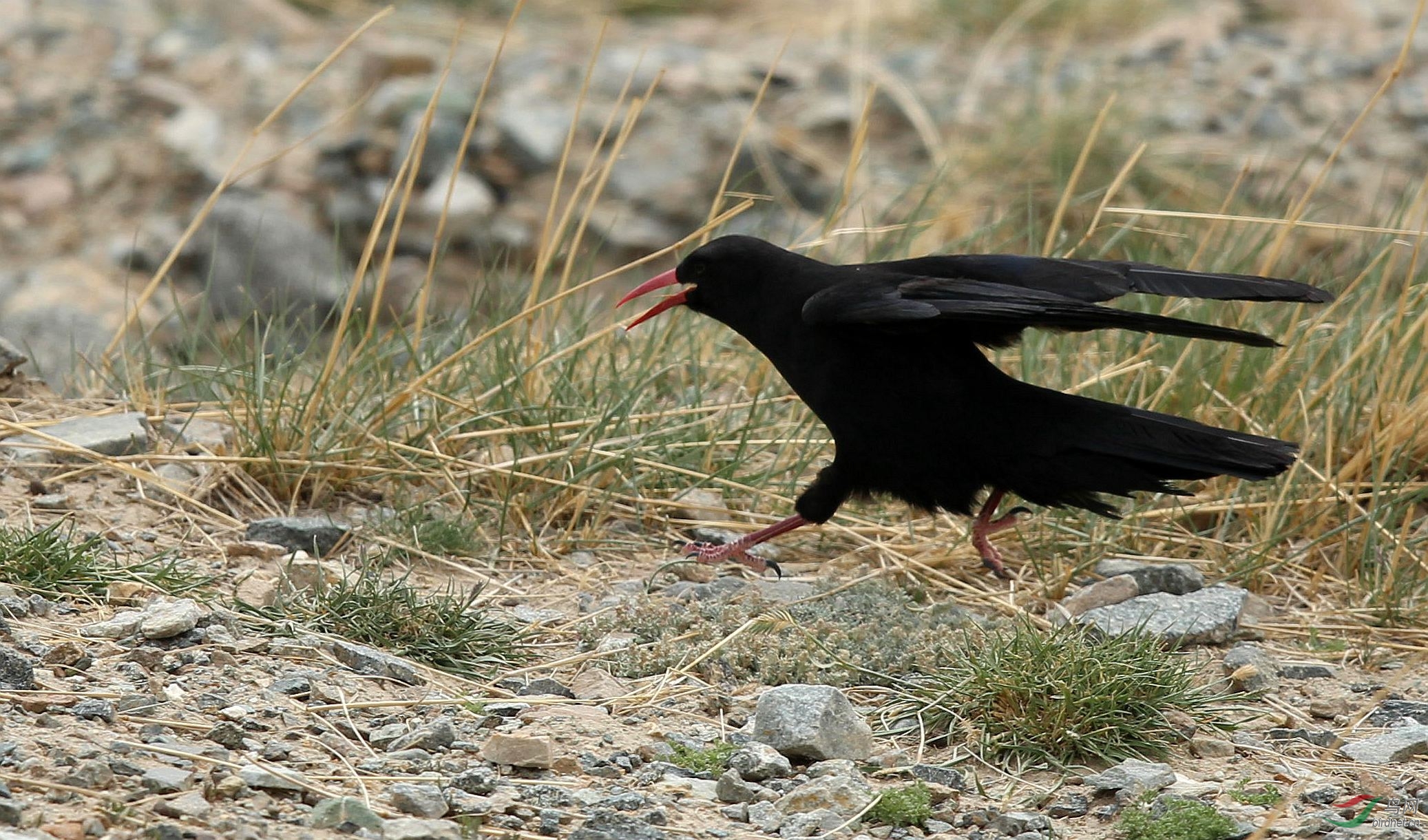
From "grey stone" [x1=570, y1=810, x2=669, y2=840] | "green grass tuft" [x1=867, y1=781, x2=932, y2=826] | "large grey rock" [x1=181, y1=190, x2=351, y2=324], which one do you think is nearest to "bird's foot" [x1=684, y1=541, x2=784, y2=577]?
"green grass tuft" [x1=867, y1=781, x2=932, y2=826]

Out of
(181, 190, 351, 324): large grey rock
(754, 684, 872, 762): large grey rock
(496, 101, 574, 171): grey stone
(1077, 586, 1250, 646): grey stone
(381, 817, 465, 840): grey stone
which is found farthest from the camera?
(496, 101, 574, 171): grey stone

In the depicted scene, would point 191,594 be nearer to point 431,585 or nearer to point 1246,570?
point 431,585

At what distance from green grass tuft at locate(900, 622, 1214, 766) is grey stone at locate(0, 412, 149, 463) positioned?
2.33 meters

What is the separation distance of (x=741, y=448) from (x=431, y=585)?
1.06 metres

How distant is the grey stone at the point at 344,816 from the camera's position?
2623 mm

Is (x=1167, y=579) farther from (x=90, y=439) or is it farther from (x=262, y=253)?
(x=262, y=253)

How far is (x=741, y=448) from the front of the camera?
15.3 feet

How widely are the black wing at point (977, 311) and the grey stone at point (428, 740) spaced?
1379 mm

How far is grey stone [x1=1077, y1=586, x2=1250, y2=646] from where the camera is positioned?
3.83m

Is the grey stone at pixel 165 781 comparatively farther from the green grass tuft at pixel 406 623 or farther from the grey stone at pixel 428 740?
the green grass tuft at pixel 406 623

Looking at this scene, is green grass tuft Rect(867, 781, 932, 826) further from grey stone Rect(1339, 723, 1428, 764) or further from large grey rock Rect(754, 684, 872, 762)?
grey stone Rect(1339, 723, 1428, 764)

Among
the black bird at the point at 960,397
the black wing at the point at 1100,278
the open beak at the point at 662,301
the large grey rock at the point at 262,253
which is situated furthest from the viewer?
the large grey rock at the point at 262,253

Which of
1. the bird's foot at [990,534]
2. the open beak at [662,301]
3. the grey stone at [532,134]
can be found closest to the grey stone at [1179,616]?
the bird's foot at [990,534]

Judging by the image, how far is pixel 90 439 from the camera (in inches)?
173
